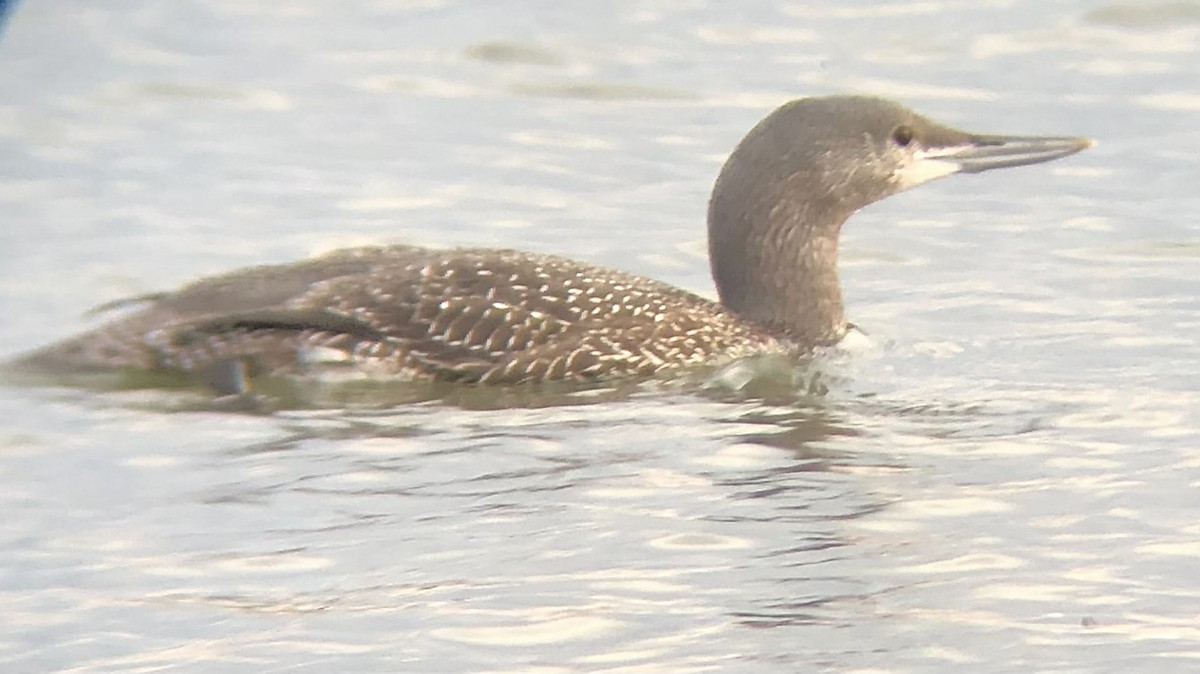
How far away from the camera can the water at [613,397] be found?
219 inches

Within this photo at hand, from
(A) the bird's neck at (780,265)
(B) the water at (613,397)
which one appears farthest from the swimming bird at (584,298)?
(B) the water at (613,397)

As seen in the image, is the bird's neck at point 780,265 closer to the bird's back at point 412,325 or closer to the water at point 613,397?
the water at point 613,397

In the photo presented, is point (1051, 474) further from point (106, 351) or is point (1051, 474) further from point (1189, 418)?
point (106, 351)

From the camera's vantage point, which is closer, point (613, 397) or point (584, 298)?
point (613, 397)

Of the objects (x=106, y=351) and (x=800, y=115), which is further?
(x=800, y=115)

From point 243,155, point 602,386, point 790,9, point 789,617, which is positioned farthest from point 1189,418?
point 790,9

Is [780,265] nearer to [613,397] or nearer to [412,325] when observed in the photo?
[613,397]

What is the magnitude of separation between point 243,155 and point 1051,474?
5.39 meters

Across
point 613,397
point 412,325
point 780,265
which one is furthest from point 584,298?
point 780,265

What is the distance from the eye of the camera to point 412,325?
7820 millimetres

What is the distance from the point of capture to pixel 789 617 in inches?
218

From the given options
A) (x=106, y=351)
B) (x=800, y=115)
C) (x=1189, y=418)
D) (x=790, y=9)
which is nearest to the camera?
(x=1189, y=418)

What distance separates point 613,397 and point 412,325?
0.57m

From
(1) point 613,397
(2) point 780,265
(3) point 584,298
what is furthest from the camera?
(2) point 780,265
